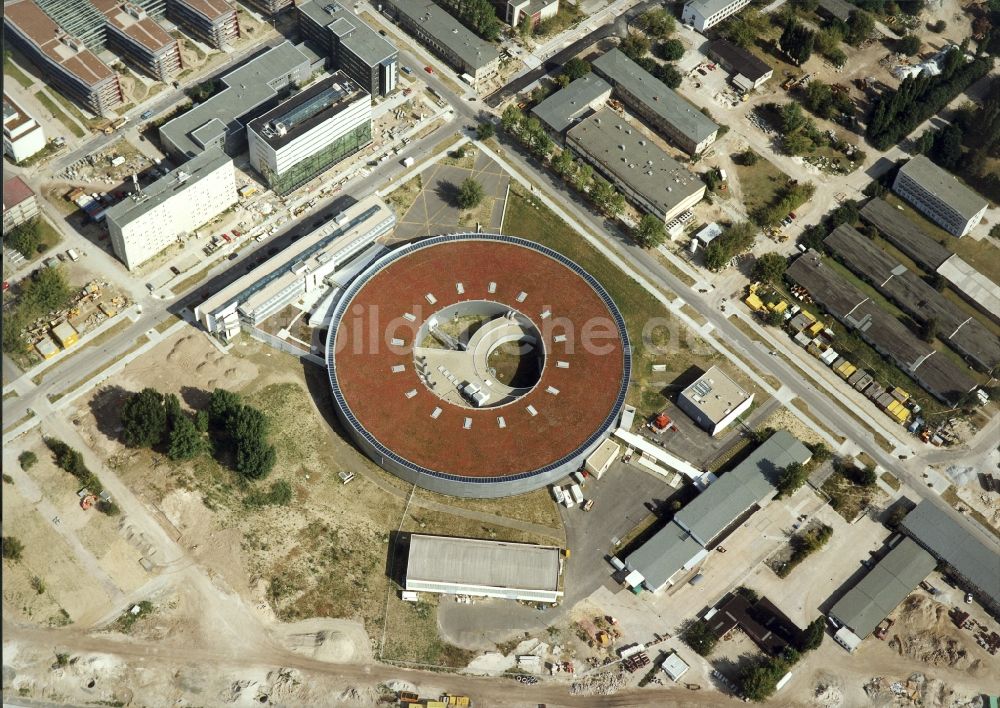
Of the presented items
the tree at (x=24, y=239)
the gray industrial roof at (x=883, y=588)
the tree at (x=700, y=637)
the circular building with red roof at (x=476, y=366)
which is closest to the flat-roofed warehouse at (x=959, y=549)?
the gray industrial roof at (x=883, y=588)

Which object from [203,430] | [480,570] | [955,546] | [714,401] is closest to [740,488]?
[714,401]

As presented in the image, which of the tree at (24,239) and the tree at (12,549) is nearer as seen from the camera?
the tree at (12,549)

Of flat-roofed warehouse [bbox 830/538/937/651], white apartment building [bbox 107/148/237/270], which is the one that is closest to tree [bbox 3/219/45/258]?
white apartment building [bbox 107/148/237/270]

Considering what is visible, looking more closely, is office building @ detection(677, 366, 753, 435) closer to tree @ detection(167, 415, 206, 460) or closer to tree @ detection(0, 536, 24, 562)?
tree @ detection(167, 415, 206, 460)

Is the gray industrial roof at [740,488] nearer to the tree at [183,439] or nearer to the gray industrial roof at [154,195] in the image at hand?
the tree at [183,439]

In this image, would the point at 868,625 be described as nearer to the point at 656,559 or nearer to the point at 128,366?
the point at 656,559

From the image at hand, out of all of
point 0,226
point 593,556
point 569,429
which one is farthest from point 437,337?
point 0,226

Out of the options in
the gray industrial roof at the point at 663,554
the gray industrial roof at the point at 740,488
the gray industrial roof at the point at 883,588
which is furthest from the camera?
the gray industrial roof at the point at 740,488
